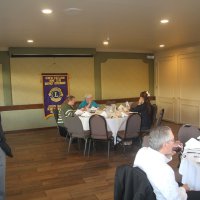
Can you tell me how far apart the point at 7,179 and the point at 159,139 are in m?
2.87

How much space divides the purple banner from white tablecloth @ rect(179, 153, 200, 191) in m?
5.70

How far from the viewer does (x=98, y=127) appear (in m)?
4.66

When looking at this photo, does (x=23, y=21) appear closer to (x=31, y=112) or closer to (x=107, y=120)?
(x=107, y=120)

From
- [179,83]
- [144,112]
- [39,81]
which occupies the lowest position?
[144,112]

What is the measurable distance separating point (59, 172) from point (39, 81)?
13.4ft

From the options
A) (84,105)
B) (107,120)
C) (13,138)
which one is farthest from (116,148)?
(13,138)

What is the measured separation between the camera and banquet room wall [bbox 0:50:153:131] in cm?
736

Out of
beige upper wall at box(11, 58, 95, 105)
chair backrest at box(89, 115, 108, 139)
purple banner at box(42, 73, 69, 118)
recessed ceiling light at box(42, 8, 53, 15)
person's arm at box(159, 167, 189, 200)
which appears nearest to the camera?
person's arm at box(159, 167, 189, 200)

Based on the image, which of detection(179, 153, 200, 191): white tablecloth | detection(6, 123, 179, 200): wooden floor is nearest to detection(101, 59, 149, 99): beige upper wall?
detection(6, 123, 179, 200): wooden floor

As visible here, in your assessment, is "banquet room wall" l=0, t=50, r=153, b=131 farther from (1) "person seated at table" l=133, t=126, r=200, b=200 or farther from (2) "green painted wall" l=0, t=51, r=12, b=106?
(1) "person seated at table" l=133, t=126, r=200, b=200

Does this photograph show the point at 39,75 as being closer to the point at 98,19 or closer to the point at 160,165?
the point at 98,19

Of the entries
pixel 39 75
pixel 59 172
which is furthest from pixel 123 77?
pixel 59 172

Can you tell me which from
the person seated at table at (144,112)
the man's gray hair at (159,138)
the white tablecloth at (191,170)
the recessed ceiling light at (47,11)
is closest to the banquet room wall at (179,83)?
the person seated at table at (144,112)

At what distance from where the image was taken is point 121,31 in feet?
16.9
